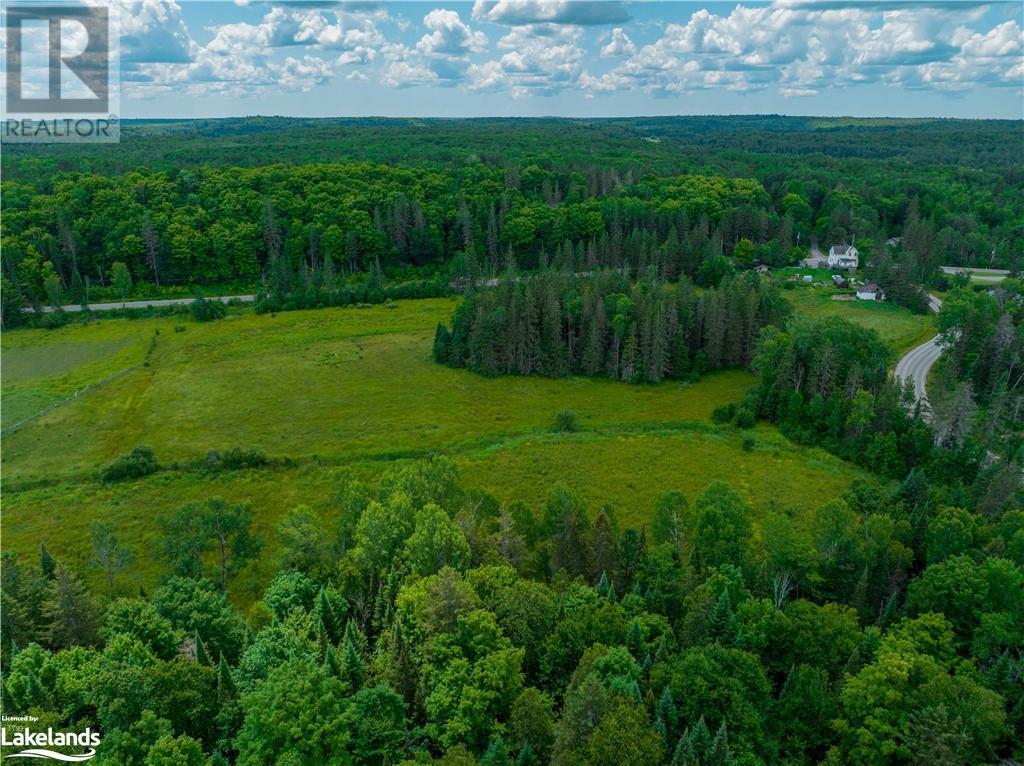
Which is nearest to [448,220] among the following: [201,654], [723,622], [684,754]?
[201,654]

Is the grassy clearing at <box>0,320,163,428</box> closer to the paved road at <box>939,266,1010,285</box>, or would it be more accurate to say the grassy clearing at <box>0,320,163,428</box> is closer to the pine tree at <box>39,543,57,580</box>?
the pine tree at <box>39,543,57,580</box>

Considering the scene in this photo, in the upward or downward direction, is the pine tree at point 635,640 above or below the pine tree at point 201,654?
above

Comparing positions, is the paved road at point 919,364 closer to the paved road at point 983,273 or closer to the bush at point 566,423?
the bush at point 566,423

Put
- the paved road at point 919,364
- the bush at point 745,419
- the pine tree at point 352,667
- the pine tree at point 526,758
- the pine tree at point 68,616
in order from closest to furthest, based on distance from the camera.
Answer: the pine tree at point 526,758 < the pine tree at point 352,667 < the pine tree at point 68,616 < the bush at point 745,419 < the paved road at point 919,364

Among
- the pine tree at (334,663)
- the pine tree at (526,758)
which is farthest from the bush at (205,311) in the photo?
the pine tree at (526,758)

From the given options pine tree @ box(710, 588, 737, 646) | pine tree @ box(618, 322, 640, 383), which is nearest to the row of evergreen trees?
pine tree @ box(618, 322, 640, 383)

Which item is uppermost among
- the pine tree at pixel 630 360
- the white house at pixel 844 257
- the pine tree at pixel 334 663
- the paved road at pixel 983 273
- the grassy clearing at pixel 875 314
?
the white house at pixel 844 257
